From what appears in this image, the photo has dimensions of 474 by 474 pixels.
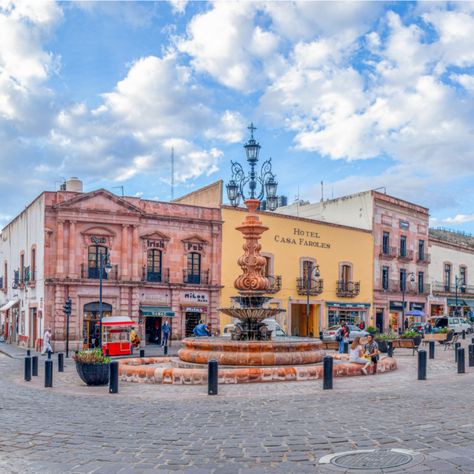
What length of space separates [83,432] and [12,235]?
34.7m

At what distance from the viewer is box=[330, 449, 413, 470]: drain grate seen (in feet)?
22.4

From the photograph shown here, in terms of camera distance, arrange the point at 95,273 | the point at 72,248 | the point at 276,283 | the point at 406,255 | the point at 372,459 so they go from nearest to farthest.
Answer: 1. the point at 372,459
2. the point at 72,248
3. the point at 95,273
4. the point at 276,283
5. the point at 406,255

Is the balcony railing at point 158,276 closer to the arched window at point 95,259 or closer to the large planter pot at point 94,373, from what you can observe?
the arched window at point 95,259

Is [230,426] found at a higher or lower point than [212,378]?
lower

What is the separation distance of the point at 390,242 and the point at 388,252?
89 centimetres

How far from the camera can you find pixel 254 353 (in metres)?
16.1

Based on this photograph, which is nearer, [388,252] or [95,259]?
[95,259]

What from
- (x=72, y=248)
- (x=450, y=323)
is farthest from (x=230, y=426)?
(x=450, y=323)

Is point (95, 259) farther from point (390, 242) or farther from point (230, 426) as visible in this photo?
point (230, 426)

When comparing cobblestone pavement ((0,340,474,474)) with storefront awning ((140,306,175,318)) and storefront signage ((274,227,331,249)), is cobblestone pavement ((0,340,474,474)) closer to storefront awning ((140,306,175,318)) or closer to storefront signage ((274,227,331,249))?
storefront awning ((140,306,175,318))

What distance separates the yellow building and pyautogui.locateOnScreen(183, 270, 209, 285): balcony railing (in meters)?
1.24

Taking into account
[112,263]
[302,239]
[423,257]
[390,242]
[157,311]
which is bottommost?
[157,311]

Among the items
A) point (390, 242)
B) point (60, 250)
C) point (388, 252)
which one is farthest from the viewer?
point (390, 242)

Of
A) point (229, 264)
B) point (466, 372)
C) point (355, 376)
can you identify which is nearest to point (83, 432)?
point (355, 376)
